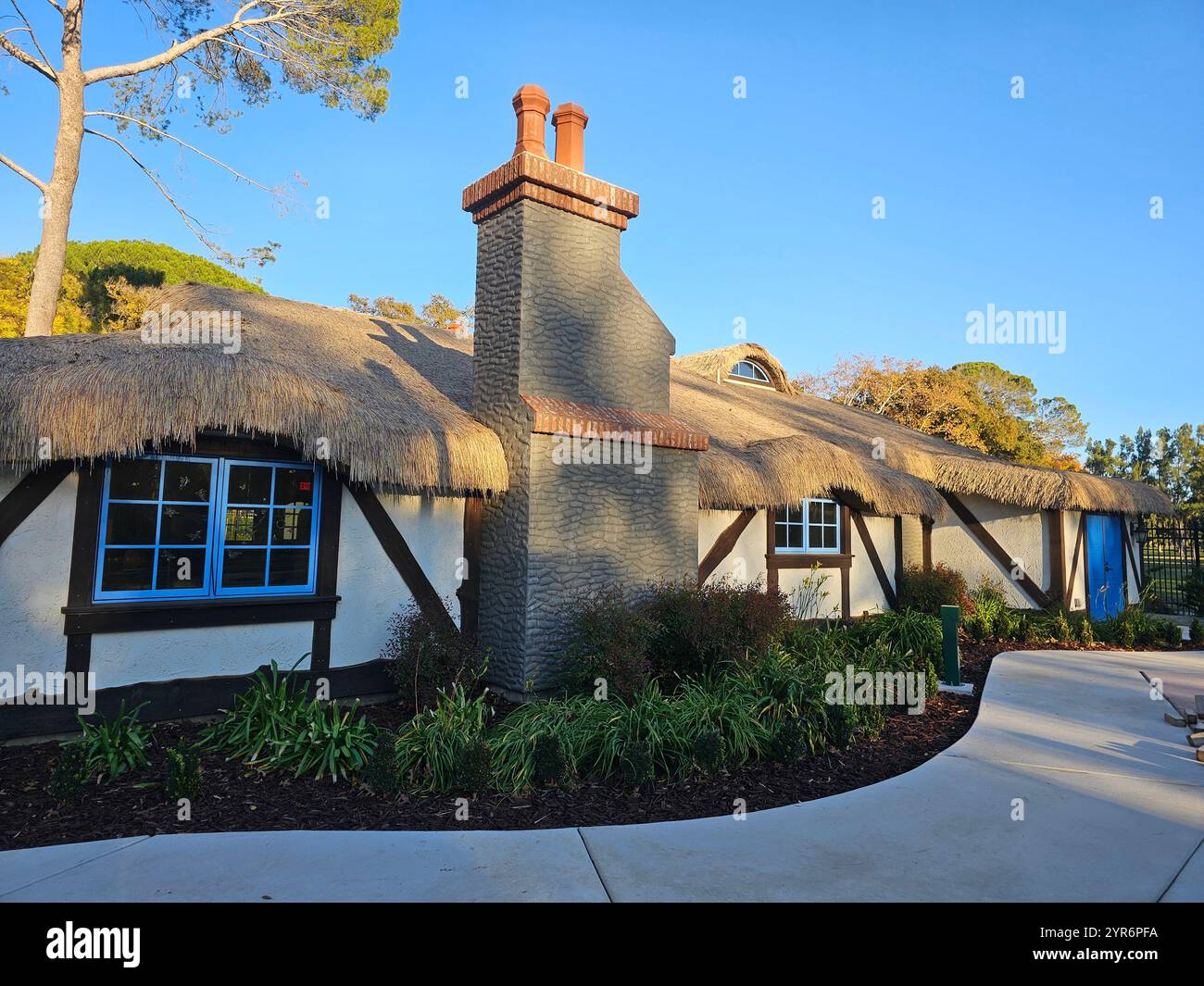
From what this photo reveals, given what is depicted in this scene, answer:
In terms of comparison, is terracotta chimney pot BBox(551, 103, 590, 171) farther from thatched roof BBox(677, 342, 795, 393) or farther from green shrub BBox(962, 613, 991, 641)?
green shrub BBox(962, 613, 991, 641)

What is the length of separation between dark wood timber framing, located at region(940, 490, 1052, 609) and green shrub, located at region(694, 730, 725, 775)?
10.0 meters

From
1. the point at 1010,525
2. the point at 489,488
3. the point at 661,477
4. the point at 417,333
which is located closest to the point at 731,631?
the point at 661,477

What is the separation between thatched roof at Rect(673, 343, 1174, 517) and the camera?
9203 mm

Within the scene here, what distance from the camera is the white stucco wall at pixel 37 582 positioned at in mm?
5426

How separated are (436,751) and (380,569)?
2702 mm

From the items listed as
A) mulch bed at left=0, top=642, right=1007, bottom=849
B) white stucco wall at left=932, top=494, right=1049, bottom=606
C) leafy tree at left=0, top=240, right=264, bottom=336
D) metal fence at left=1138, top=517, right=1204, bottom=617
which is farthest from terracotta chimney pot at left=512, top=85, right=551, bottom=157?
metal fence at left=1138, top=517, right=1204, bottom=617

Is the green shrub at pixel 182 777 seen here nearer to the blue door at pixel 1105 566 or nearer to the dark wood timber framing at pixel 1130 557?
the blue door at pixel 1105 566

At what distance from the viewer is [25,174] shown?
456 inches

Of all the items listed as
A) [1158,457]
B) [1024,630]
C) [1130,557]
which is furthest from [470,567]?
[1158,457]

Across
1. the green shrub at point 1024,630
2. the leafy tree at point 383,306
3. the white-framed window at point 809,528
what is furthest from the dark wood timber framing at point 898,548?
the leafy tree at point 383,306

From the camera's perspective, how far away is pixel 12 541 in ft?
18.0

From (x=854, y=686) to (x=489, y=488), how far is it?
3.94 meters

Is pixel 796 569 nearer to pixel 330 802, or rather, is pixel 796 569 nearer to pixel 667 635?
pixel 667 635

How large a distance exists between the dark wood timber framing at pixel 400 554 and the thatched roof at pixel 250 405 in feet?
1.09
